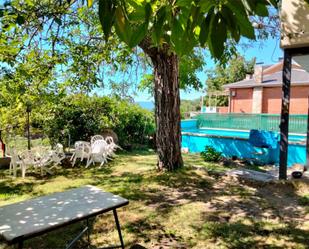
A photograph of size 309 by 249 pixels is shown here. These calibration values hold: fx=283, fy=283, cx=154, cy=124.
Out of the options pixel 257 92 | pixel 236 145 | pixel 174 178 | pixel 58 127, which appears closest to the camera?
pixel 174 178

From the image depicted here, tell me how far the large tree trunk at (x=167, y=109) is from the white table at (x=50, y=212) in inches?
147

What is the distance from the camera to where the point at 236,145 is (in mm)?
10758

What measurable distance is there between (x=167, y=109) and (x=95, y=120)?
4819mm

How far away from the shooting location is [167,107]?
22.5 ft

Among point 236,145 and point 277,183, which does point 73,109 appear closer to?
point 236,145

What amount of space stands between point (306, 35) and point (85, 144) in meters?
6.60

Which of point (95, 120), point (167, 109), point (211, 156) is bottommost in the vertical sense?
point (211, 156)

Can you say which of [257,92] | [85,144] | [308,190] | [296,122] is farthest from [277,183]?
[257,92]

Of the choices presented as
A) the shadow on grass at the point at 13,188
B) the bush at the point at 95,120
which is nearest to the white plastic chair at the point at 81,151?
the bush at the point at 95,120

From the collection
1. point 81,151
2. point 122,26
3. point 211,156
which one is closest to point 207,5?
point 122,26

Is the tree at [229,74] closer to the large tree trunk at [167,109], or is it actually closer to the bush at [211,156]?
the bush at [211,156]

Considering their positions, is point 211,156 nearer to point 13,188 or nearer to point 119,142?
point 119,142

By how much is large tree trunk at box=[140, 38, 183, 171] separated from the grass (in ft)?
1.32

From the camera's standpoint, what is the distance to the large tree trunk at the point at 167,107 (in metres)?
6.75
